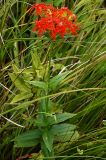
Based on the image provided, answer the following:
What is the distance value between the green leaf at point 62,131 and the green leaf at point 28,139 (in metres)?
0.05

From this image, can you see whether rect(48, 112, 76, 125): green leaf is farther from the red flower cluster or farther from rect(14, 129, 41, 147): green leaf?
the red flower cluster

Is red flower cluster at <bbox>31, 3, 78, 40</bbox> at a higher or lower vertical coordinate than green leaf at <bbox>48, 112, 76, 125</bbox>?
higher

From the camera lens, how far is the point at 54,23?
936 millimetres

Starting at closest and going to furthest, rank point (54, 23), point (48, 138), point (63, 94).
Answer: point (54, 23), point (48, 138), point (63, 94)

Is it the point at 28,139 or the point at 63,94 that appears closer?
the point at 28,139

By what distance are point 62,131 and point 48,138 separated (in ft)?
0.18

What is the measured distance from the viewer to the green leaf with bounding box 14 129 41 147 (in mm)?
1053

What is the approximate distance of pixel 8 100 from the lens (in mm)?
1244

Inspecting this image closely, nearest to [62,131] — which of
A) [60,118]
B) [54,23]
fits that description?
[60,118]

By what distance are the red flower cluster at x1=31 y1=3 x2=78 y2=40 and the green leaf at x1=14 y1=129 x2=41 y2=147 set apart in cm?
31

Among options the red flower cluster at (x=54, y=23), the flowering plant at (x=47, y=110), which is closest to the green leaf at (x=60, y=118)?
the flowering plant at (x=47, y=110)

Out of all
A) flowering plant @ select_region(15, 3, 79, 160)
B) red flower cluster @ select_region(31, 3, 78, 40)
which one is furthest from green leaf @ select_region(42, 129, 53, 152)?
red flower cluster @ select_region(31, 3, 78, 40)

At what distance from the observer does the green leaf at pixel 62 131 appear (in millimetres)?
1069

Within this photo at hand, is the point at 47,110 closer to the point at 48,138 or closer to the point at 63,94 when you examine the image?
the point at 48,138
